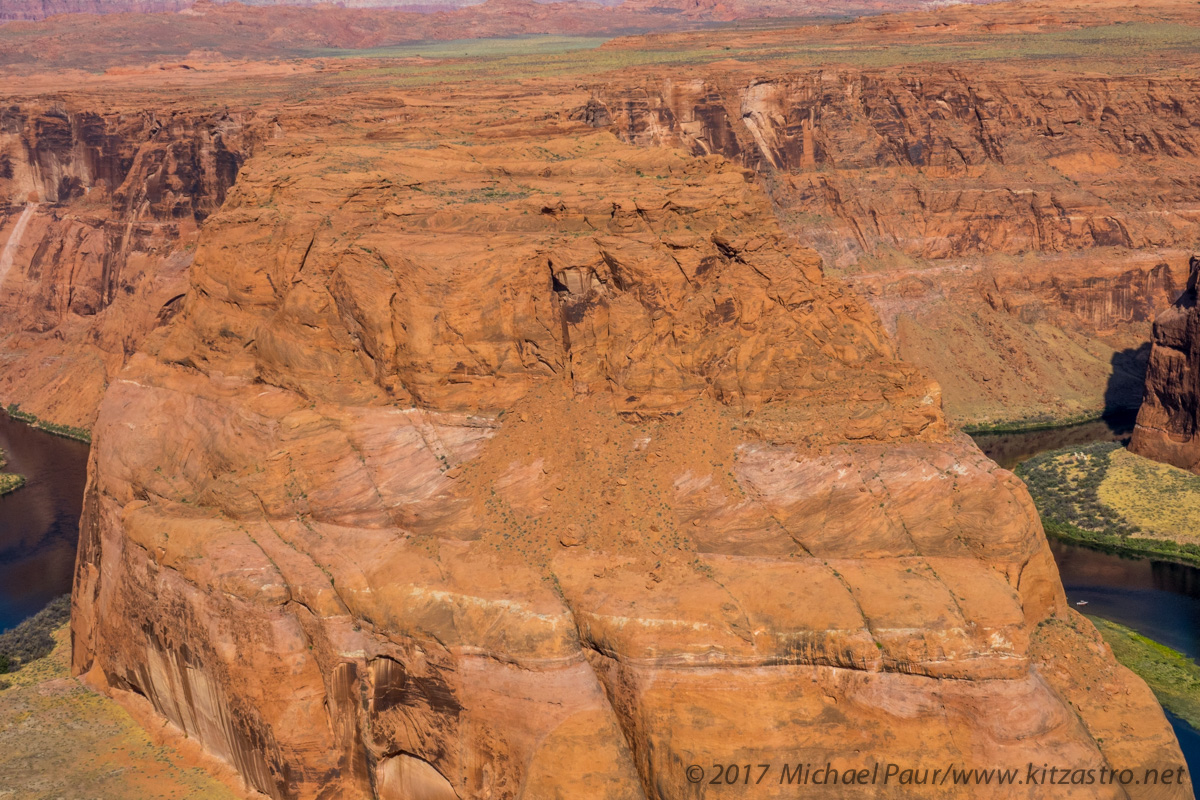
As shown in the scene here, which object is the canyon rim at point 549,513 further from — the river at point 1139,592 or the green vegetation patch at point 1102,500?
the green vegetation patch at point 1102,500

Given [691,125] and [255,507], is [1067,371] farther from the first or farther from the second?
[255,507]

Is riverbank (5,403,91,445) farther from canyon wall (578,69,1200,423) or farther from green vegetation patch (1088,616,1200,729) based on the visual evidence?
green vegetation patch (1088,616,1200,729)

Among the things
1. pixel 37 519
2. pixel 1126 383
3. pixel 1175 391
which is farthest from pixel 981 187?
pixel 37 519

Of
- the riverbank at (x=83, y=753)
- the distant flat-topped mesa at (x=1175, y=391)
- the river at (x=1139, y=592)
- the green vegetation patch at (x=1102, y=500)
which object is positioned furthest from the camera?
the distant flat-topped mesa at (x=1175, y=391)

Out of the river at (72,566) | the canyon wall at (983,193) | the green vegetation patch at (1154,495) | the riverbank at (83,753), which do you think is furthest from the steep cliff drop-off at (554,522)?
the canyon wall at (983,193)

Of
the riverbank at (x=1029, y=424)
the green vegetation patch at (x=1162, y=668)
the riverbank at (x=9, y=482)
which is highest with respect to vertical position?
the green vegetation patch at (x=1162, y=668)
